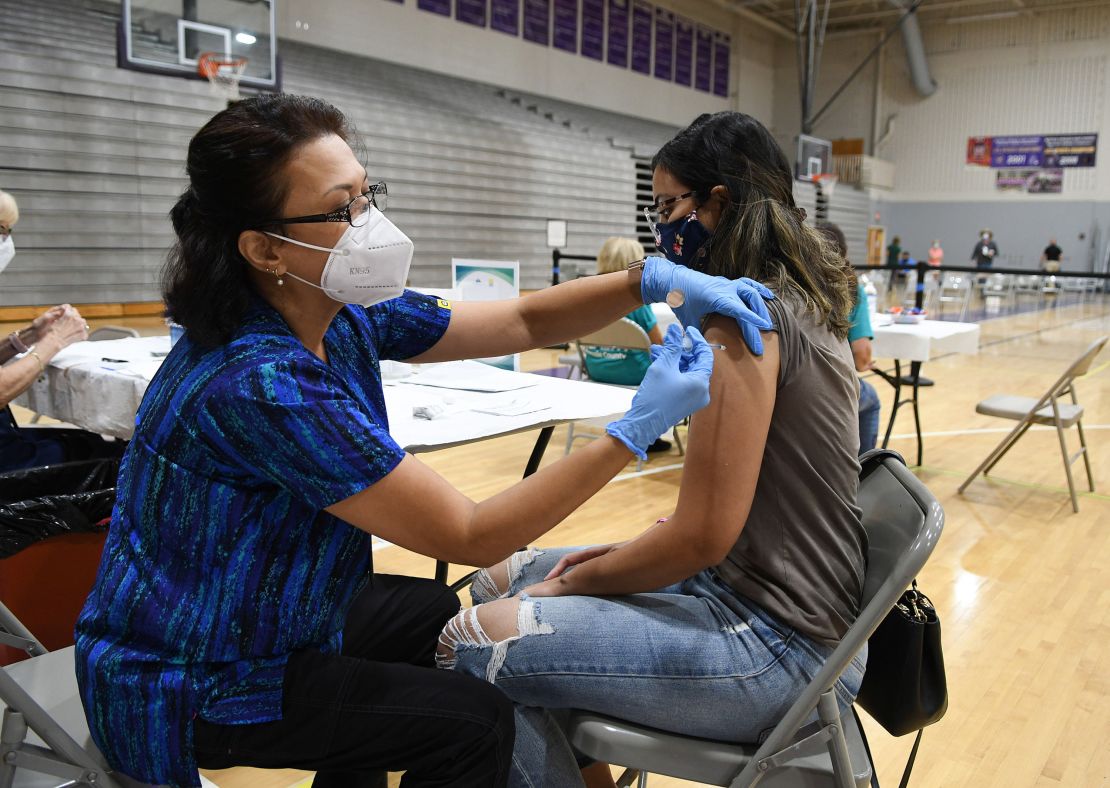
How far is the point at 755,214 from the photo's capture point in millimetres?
1443

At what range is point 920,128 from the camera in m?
21.7

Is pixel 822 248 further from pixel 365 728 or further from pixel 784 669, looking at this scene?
pixel 365 728

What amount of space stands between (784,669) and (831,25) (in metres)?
23.7

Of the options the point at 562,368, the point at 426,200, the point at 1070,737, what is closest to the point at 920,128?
the point at 426,200

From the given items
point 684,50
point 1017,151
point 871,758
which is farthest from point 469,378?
point 1017,151

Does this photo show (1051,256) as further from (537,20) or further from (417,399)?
(417,399)

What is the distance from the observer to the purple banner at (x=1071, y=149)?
1970 centimetres

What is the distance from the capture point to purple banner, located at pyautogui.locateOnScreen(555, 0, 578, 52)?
640 inches

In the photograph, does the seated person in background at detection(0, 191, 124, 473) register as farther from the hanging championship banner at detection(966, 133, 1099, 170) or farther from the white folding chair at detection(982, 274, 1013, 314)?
the hanging championship banner at detection(966, 133, 1099, 170)

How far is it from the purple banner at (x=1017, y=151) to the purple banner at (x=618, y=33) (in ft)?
32.1

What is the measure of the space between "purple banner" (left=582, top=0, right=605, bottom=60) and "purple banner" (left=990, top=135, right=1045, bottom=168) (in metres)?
10.5

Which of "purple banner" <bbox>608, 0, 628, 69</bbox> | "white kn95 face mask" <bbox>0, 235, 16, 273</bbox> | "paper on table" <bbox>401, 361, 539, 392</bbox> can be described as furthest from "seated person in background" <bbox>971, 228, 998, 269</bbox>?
"white kn95 face mask" <bbox>0, 235, 16, 273</bbox>

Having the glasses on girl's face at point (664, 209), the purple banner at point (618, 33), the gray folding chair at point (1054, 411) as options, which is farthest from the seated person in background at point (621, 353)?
the purple banner at point (618, 33)

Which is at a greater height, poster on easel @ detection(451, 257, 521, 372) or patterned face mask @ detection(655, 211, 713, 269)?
patterned face mask @ detection(655, 211, 713, 269)
